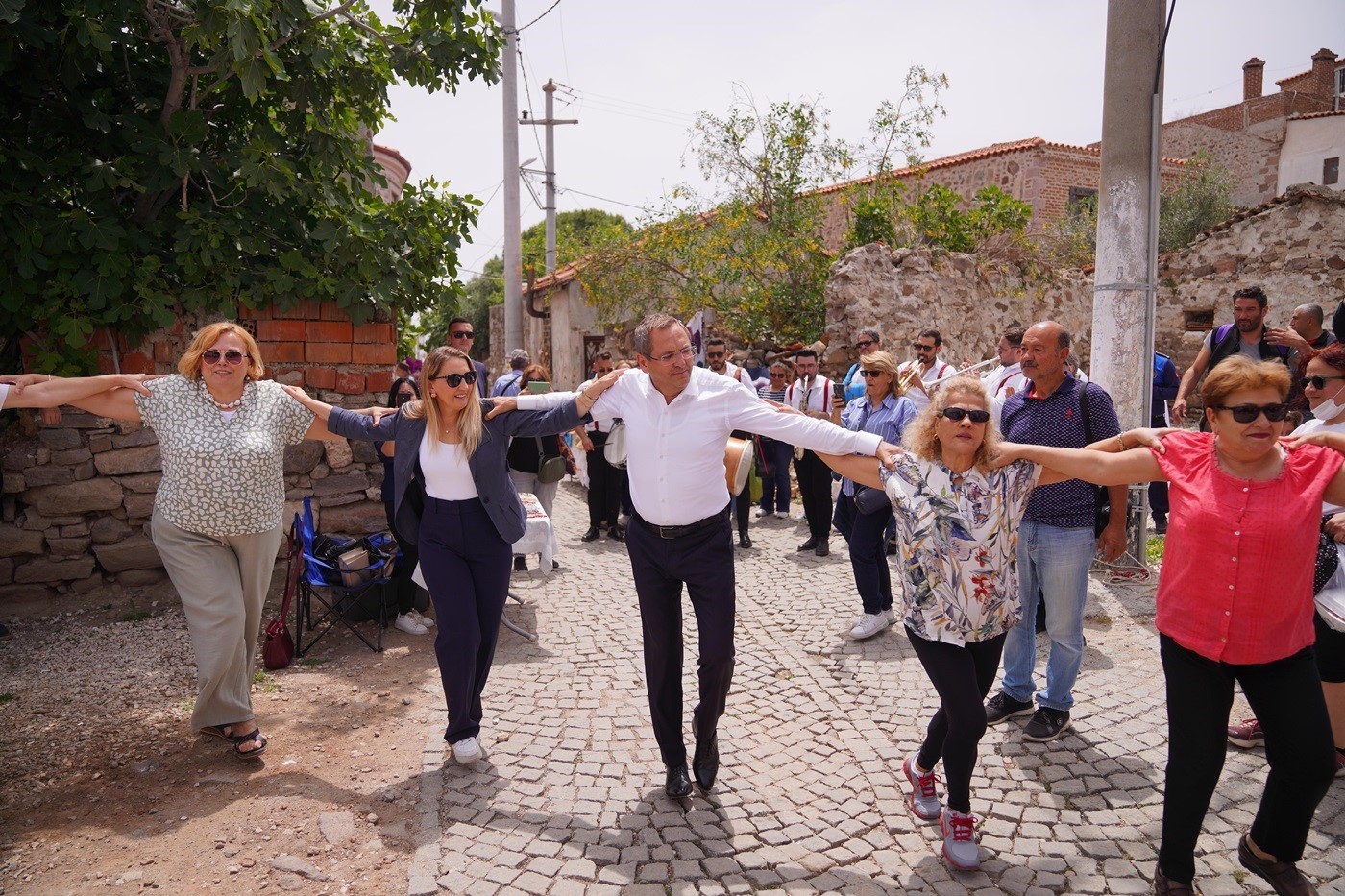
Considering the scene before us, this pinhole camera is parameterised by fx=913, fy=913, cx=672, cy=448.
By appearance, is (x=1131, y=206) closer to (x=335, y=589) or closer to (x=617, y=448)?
(x=617, y=448)

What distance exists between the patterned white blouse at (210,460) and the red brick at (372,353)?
286 cm

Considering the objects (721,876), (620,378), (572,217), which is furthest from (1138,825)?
(572,217)

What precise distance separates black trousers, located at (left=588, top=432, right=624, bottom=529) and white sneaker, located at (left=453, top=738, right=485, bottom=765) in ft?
17.6

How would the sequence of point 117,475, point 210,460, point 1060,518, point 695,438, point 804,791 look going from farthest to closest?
point 117,475
point 1060,518
point 210,460
point 804,791
point 695,438

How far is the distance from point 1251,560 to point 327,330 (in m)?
6.32

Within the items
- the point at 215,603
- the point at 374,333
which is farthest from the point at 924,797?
the point at 374,333

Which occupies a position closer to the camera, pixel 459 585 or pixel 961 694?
pixel 961 694

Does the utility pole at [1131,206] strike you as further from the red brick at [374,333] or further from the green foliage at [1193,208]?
the green foliage at [1193,208]

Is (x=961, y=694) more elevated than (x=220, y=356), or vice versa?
(x=220, y=356)

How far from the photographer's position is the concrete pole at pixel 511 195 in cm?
1634

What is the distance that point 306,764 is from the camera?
14.2 feet

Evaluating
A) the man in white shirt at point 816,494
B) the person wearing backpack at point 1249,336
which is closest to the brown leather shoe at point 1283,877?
the person wearing backpack at point 1249,336

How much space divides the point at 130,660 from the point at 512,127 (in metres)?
12.9

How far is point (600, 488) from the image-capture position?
9.69 meters
